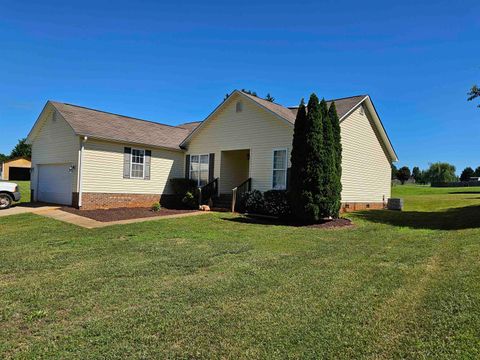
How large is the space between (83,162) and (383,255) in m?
13.8

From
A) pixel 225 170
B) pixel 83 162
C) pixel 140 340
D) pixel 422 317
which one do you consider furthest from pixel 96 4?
pixel 422 317

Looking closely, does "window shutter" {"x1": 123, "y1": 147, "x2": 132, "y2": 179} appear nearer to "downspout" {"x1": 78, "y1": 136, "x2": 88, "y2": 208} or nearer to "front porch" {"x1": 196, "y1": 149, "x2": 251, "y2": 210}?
"downspout" {"x1": 78, "y1": 136, "x2": 88, "y2": 208}

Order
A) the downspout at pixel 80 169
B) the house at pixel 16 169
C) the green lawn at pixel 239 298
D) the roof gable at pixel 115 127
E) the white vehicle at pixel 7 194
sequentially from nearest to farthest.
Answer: the green lawn at pixel 239 298, the downspout at pixel 80 169, the white vehicle at pixel 7 194, the roof gable at pixel 115 127, the house at pixel 16 169

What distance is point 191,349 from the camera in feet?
11.6

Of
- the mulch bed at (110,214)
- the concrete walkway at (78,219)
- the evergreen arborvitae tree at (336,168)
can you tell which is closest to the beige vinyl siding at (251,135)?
the evergreen arborvitae tree at (336,168)

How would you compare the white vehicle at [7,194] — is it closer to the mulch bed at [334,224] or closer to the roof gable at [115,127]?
the roof gable at [115,127]

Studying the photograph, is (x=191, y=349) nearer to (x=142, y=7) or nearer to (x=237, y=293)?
(x=237, y=293)

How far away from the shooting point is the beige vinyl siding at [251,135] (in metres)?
17.0

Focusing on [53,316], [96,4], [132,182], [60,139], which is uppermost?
[96,4]

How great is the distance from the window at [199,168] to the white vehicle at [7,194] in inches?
350

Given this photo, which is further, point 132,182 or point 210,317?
point 132,182

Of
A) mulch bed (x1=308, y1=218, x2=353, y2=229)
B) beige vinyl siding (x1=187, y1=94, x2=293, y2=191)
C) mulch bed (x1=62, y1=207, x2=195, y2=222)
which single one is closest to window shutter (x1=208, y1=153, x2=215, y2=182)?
beige vinyl siding (x1=187, y1=94, x2=293, y2=191)

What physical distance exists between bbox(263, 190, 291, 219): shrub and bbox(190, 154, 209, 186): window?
537cm

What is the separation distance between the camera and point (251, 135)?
17.8m
